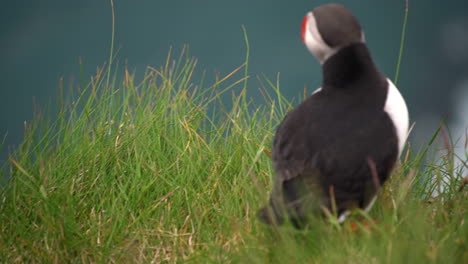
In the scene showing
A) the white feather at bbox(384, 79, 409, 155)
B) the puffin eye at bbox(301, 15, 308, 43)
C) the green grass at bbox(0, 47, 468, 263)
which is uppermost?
the puffin eye at bbox(301, 15, 308, 43)

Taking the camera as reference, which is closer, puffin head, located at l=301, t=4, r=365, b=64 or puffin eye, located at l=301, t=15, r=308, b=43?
puffin head, located at l=301, t=4, r=365, b=64

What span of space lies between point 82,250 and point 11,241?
1.62ft

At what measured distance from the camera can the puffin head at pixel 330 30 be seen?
2500 mm

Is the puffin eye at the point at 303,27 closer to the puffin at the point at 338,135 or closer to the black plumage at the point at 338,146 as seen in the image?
the puffin at the point at 338,135

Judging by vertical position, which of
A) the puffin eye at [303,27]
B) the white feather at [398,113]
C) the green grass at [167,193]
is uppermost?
the puffin eye at [303,27]

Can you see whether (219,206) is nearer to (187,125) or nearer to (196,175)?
(196,175)

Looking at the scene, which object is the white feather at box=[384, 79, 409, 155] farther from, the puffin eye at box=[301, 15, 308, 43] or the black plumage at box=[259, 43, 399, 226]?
the puffin eye at box=[301, 15, 308, 43]

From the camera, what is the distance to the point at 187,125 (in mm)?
3775

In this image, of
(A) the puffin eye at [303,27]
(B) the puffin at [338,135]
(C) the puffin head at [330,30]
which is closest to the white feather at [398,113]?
(B) the puffin at [338,135]

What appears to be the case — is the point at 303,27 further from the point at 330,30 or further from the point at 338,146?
the point at 338,146

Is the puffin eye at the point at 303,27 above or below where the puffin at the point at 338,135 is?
above

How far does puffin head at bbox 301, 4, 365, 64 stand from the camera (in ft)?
8.20

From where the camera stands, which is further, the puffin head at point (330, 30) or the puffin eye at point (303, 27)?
the puffin eye at point (303, 27)

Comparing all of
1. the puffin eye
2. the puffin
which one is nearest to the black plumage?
the puffin
